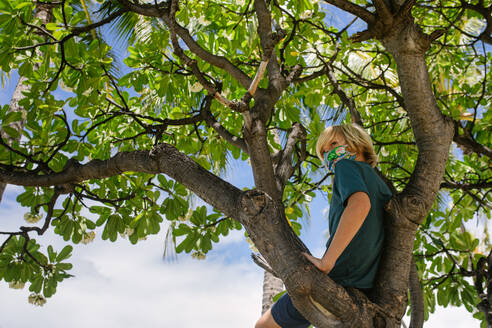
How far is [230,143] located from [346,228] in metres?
1.17

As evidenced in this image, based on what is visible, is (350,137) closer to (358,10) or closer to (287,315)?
(358,10)

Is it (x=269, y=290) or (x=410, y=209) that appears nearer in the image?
(x=410, y=209)

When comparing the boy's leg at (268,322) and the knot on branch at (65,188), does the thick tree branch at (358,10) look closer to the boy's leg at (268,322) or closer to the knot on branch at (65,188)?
the boy's leg at (268,322)

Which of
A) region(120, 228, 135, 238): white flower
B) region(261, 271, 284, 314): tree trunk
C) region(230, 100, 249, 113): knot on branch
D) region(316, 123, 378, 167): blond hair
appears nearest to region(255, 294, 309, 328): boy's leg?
region(316, 123, 378, 167): blond hair

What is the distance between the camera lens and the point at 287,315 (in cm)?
194

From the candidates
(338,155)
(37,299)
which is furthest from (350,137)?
(37,299)

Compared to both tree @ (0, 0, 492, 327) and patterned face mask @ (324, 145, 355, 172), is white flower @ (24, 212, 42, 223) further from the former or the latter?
patterned face mask @ (324, 145, 355, 172)

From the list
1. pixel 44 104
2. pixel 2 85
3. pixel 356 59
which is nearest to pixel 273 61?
pixel 44 104

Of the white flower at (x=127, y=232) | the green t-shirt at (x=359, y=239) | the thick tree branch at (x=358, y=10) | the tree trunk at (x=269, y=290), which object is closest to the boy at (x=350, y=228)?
the green t-shirt at (x=359, y=239)

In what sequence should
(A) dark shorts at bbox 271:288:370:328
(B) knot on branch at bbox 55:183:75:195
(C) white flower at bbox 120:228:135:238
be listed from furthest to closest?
1. (C) white flower at bbox 120:228:135:238
2. (B) knot on branch at bbox 55:183:75:195
3. (A) dark shorts at bbox 271:288:370:328

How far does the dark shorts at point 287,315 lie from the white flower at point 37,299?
8.25 ft

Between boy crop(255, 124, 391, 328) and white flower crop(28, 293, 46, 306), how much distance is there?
7.96 feet

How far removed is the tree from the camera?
5.74 ft

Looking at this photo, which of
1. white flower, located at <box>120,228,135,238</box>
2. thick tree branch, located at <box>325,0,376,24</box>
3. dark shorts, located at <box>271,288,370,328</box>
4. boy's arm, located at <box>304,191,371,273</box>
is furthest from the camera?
white flower, located at <box>120,228,135,238</box>
